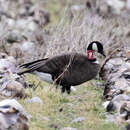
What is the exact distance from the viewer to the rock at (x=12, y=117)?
638 cm

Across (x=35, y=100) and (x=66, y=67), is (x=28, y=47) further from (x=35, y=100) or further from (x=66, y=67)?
(x=35, y=100)

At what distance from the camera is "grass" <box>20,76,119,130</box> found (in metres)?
7.45

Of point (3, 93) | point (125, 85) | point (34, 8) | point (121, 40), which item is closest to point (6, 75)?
point (3, 93)

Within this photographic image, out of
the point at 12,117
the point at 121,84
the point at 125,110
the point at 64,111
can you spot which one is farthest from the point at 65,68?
the point at 12,117

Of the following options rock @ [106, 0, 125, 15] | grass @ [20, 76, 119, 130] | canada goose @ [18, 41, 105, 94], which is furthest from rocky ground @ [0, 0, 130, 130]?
rock @ [106, 0, 125, 15]

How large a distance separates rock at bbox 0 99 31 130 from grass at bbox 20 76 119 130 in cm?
50

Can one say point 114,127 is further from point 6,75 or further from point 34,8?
point 34,8

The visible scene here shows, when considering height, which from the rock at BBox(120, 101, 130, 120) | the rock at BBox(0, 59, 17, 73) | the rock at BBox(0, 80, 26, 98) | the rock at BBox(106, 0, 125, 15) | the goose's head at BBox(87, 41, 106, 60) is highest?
the rock at BBox(106, 0, 125, 15)

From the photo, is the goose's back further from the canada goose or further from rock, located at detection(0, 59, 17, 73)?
rock, located at detection(0, 59, 17, 73)

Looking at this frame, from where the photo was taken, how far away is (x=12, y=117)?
6477mm

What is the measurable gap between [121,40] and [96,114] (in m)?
5.87

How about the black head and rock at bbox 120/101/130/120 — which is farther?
the black head

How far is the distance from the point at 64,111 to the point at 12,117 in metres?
1.85

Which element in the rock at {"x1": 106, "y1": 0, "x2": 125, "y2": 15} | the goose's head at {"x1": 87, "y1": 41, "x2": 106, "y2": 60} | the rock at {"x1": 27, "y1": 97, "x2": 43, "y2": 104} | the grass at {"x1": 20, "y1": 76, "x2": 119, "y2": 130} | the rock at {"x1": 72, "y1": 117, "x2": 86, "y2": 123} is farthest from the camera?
the rock at {"x1": 106, "y1": 0, "x2": 125, "y2": 15}
